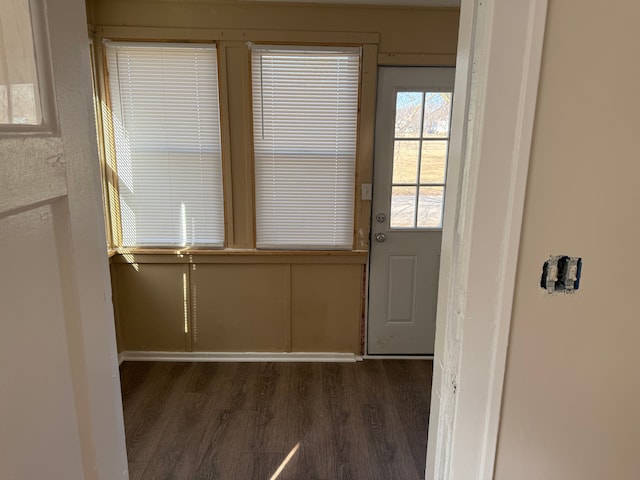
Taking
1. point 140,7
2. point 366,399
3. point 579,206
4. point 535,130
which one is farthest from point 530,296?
point 140,7

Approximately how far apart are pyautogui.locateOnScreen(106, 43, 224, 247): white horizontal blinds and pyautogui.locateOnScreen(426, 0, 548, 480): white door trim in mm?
2138

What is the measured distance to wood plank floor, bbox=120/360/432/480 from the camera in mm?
2002

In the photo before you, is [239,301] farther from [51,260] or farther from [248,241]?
[51,260]

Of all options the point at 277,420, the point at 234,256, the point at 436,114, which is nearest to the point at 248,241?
the point at 234,256

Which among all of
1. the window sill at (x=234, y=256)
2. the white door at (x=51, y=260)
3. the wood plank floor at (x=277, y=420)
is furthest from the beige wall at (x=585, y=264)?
the window sill at (x=234, y=256)

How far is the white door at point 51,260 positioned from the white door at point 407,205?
2.26 m

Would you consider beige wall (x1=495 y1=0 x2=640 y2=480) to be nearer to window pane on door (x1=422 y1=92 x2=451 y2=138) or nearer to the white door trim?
the white door trim

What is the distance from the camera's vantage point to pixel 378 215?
2867 mm

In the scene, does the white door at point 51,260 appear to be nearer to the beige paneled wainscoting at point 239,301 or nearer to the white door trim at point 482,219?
the white door trim at point 482,219

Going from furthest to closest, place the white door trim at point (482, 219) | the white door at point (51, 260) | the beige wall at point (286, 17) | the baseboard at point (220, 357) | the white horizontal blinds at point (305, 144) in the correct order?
the baseboard at point (220, 357), the white horizontal blinds at point (305, 144), the beige wall at point (286, 17), the white door trim at point (482, 219), the white door at point (51, 260)

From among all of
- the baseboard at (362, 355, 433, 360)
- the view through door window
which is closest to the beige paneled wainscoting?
the baseboard at (362, 355, 433, 360)

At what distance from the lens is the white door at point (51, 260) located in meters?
0.53

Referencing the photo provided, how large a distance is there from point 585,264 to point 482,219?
256 millimetres

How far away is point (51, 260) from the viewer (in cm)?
61
